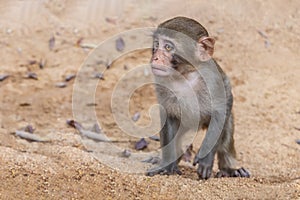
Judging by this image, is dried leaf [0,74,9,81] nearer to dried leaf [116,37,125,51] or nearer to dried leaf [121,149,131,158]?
dried leaf [116,37,125,51]

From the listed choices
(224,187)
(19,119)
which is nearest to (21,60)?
(19,119)

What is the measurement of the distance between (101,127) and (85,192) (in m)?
2.46

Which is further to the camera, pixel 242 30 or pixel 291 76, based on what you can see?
pixel 242 30

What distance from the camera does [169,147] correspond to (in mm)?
5914

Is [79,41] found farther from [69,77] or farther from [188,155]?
[188,155]

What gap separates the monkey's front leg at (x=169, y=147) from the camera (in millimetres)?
5864

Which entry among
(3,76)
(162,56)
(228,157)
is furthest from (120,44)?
(162,56)

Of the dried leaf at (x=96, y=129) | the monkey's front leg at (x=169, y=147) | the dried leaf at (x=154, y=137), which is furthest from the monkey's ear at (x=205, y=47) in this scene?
the dried leaf at (x=96, y=129)

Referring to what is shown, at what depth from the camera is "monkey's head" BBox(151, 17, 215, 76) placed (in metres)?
5.54

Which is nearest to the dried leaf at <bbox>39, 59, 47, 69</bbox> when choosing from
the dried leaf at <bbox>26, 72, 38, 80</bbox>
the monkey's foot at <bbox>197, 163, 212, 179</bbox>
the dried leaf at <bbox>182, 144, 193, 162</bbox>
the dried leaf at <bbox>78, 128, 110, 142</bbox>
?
the dried leaf at <bbox>26, 72, 38, 80</bbox>

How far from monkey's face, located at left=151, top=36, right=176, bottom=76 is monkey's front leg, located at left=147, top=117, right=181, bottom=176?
594 mm

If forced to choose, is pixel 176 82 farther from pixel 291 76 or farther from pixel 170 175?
pixel 291 76

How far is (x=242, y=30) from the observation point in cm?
945

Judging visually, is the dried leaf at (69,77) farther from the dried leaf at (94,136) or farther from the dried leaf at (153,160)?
the dried leaf at (153,160)
